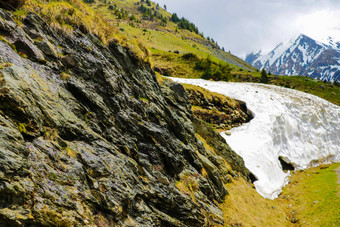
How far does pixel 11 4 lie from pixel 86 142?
6.34m

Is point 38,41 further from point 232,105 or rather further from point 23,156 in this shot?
point 232,105

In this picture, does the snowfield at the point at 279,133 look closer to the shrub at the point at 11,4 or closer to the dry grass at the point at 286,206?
the dry grass at the point at 286,206

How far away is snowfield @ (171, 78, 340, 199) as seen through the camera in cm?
2203

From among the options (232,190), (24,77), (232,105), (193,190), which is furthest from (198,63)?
(24,77)

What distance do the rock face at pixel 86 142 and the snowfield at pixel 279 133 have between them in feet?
40.8

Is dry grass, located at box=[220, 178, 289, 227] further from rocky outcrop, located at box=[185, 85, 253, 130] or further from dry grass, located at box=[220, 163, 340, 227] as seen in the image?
rocky outcrop, located at box=[185, 85, 253, 130]

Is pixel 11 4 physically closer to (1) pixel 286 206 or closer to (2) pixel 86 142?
(2) pixel 86 142

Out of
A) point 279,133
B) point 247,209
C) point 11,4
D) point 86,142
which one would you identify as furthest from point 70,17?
point 279,133

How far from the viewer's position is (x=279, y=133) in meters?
28.4

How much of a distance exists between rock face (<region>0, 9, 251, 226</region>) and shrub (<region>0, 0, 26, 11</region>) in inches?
30.1

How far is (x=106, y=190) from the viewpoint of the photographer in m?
6.31

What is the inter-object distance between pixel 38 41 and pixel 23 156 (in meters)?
5.03

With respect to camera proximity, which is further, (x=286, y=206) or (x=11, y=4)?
(x=286, y=206)

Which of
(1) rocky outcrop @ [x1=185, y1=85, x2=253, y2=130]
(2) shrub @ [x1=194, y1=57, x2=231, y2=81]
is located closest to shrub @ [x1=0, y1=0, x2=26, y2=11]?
(1) rocky outcrop @ [x1=185, y1=85, x2=253, y2=130]
